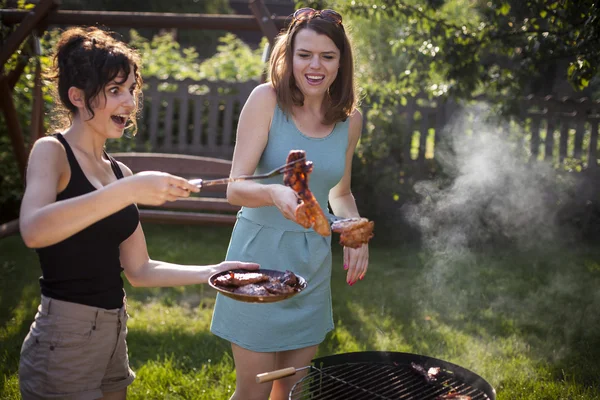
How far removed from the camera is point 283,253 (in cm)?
308

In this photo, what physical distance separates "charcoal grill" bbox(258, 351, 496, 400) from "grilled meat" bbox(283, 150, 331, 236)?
0.87m

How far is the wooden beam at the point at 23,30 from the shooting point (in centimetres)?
619

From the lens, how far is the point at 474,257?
7293mm

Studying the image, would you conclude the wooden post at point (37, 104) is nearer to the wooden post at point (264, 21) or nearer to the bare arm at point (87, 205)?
the wooden post at point (264, 21)

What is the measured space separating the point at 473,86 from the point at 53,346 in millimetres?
5012

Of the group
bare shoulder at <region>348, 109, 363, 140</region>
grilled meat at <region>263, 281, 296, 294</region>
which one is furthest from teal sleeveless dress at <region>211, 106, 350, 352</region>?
grilled meat at <region>263, 281, 296, 294</region>

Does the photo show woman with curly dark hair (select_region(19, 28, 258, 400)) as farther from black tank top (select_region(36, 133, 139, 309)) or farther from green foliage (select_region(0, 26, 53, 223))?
green foliage (select_region(0, 26, 53, 223))

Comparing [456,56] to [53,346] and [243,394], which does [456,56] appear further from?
[53,346]

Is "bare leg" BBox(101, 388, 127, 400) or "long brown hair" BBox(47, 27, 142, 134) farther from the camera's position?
"bare leg" BBox(101, 388, 127, 400)

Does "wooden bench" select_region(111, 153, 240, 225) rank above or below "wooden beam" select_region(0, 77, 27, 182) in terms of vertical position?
below

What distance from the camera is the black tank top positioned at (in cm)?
235

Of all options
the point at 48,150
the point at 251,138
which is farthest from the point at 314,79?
the point at 48,150

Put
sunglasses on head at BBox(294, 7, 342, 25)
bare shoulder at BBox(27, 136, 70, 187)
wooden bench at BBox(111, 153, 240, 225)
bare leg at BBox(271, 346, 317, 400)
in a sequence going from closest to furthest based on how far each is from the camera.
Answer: bare shoulder at BBox(27, 136, 70, 187), sunglasses on head at BBox(294, 7, 342, 25), bare leg at BBox(271, 346, 317, 400), wooden bench at BBox(111, 153, 240, 225)

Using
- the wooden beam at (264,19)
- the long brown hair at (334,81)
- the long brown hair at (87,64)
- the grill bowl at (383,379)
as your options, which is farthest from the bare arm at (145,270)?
the wooden beam at (264,19)
